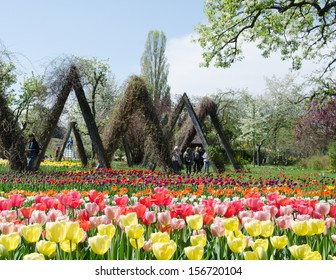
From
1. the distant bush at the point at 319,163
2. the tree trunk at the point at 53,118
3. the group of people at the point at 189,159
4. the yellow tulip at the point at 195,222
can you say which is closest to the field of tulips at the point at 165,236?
the yellow tulip at the point at 195,222

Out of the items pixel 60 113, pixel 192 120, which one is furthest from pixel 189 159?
pixel 60 113

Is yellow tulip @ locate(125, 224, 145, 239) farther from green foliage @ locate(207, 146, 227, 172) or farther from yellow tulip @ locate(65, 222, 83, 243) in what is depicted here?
green foliage @ locate(207, 146, 227, 172)

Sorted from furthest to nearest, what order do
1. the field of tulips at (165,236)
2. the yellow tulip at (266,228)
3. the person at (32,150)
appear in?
the person at (32,150)
the yellow tulip at (266,228)
the field of tulips at (165,236)

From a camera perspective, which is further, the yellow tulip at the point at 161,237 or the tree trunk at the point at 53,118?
the tree trunk at the point at 53,118


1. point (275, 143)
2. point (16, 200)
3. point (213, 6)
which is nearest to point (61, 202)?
point (16, 200)

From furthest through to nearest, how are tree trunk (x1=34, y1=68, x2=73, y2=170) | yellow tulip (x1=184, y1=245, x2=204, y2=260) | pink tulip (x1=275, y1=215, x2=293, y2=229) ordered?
tree trunk (x1=34, y1=68, x2=73, y2=170) < pink tulip (x1=275, y1=215, x2=293, y2=229) < yellow tulip (x1=184, y1=245, x2=204, y2=260)

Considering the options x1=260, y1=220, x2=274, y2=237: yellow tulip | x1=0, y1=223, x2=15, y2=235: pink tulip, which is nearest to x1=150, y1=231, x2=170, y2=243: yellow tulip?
x1=260, y1=220, x2=274, y2=237: yellow tulip

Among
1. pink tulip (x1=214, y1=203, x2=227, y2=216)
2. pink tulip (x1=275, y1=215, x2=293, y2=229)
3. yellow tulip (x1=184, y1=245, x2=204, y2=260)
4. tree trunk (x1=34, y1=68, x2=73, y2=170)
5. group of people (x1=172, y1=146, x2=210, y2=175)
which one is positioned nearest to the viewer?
yellow tulip (x1=184, y1=245, x2=204, y2=260)

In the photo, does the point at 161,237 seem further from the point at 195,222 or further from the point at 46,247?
the point at 46,247

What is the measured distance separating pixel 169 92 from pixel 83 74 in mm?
39084

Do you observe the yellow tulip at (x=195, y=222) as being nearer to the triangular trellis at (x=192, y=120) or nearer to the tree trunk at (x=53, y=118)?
the tree trunk at (x=53, y=118)

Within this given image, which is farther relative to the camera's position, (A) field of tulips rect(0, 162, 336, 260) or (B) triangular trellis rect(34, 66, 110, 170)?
(B) triangular trellis rect(34, 66, 110, 170)
